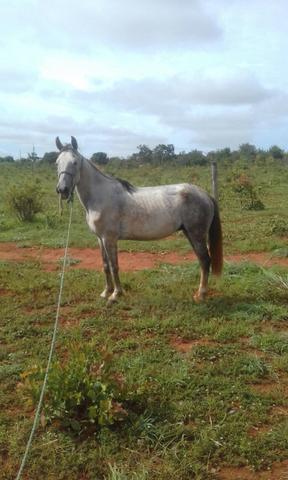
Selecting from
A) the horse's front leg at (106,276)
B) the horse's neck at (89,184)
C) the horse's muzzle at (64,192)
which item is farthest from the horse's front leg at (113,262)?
the horse's muzzle at (64,192)

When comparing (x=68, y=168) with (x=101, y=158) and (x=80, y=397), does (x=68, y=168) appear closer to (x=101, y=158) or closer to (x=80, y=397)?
(x=80, y=397)

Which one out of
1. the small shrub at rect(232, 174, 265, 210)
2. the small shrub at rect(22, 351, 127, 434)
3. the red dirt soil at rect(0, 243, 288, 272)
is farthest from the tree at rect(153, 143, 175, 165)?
the small shrub at rect(22, 351, 127, 434)

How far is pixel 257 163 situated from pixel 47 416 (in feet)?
104

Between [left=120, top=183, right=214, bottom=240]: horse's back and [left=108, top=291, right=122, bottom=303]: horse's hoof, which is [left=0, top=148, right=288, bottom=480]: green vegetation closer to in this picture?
[left=108, top=291, right=122, bottom=303]: horse's hoof

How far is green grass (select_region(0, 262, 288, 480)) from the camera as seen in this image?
10.5ft

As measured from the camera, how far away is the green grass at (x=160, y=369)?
3188mm

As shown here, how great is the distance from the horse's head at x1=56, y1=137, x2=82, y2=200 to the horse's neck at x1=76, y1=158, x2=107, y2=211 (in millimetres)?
151

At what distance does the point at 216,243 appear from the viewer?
6285mm

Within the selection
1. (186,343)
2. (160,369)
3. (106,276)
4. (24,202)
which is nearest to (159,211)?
(106,276)

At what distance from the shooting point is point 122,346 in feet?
16.0

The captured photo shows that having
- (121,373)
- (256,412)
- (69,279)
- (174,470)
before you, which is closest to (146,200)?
(69,279)

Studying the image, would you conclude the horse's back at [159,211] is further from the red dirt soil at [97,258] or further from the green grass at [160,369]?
the red dirt soil at [97,258]

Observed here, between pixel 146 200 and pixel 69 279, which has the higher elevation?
pixel 146 200

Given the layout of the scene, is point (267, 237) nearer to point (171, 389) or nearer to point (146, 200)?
point (146, 200)
